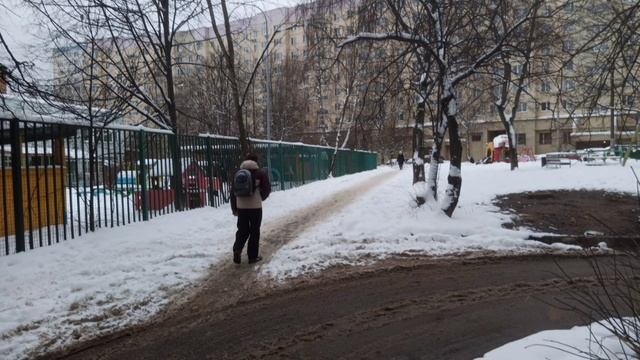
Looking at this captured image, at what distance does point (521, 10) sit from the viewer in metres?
11.8

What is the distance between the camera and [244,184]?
7.46m

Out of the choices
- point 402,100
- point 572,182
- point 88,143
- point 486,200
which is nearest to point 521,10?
point 402,100

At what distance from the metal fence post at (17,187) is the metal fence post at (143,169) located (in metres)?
3.15

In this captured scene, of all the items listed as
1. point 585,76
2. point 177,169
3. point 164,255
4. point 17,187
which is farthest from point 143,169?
point 585,76

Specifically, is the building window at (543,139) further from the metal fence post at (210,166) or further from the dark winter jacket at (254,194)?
the dark winter jacket at (254,194)

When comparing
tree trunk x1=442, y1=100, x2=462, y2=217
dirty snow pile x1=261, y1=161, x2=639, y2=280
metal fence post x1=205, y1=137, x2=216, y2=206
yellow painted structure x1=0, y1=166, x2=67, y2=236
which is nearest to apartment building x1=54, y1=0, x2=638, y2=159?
tree trunk x1=442, y1=100, x2=462, y2=217

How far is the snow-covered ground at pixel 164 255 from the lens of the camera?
5.18 meters

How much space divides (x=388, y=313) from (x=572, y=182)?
1334cm

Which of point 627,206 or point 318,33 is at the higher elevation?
point 318,33

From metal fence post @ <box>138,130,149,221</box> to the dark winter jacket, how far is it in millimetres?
3831

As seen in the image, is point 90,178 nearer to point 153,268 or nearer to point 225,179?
point 153,268

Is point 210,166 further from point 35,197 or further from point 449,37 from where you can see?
point 449,37

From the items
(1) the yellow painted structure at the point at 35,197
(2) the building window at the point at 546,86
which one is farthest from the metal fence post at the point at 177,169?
(2) the building window at the point at 546,86

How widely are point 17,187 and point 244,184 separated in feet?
11.4
